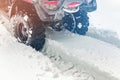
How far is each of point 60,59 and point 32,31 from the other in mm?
845

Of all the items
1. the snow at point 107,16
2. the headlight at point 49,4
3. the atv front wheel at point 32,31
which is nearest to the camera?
the headlight at point 49,4

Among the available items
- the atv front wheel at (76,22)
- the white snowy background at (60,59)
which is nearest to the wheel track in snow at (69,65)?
the white snowy background at (60,59)

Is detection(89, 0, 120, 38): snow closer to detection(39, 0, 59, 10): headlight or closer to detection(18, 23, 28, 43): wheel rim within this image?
detection(18, 23, 28, 43): wheel rim

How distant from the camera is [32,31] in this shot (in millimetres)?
7391

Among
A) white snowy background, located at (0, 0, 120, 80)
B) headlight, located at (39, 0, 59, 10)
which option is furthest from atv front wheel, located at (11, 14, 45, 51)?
headlight, located at (39, 0, 59, 10)

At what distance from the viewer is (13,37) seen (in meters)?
8.05

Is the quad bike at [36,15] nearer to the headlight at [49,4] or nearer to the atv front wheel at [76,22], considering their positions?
the headlight at [49,4]

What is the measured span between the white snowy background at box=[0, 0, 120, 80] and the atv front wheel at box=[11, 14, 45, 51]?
149mm

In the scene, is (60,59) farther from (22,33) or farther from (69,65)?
(22,33)

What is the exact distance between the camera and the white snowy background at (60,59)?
604 cm

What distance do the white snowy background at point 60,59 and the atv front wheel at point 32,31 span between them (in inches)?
5.9

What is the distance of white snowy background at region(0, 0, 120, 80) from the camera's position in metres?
6.04

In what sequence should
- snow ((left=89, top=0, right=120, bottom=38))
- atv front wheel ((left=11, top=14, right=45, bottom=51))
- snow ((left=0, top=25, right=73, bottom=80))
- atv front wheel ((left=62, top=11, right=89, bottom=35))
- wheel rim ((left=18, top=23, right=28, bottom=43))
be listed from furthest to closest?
snow ((left=89, top=0, right=120, bottom=38)) → atv front wheel ((left=62, top=11, right=89, bottom=35)) → wheel rim ((left=18, top=23, right=28, bottom=43)) → atv front wheel ((left=11, top=14, right=45, bottom=51)) → snow ((left=0, top=25, right=73, bottom=80))

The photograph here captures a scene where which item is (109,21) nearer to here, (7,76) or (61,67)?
(61,67)
